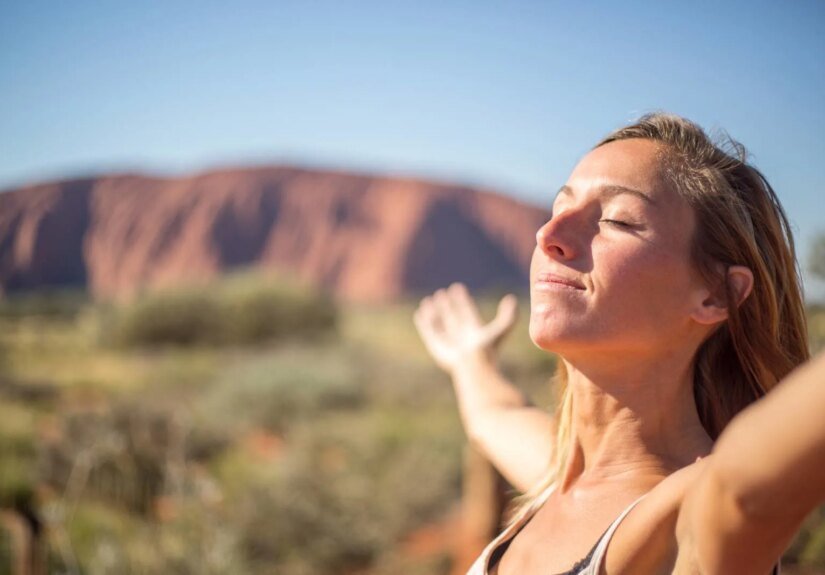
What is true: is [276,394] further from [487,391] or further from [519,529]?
[519,529]

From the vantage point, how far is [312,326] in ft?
89.7

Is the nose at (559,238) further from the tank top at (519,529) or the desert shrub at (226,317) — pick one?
the desert shrub at (226,317)

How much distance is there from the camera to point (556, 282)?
5.01 feet

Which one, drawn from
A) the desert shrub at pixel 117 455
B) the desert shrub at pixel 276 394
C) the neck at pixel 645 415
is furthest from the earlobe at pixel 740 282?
the desert shrub at pixel 276 394

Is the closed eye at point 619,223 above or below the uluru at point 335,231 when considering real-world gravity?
above

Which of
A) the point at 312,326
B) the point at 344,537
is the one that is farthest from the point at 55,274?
the point at 312,326

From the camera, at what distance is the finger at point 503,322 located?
260 centimetres

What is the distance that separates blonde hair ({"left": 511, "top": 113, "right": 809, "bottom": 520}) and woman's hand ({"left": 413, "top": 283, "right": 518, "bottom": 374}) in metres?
1.01

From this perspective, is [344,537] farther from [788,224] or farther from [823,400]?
[823,400]

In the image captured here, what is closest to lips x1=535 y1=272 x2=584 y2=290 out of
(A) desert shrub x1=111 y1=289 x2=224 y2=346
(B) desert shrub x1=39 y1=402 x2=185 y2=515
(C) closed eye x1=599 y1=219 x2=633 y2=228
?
(C) closed eye x1=599 y1=219 x2=633 y2=228

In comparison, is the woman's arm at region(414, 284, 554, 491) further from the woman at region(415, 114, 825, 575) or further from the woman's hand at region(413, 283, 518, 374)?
the woman at region(415, 114, 825, 575)

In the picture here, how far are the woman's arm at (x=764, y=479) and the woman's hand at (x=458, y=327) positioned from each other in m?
1.55

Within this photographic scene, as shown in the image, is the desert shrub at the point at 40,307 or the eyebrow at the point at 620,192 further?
the desert shrub at the point at 40,307

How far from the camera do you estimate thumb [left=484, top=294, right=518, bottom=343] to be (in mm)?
2598
